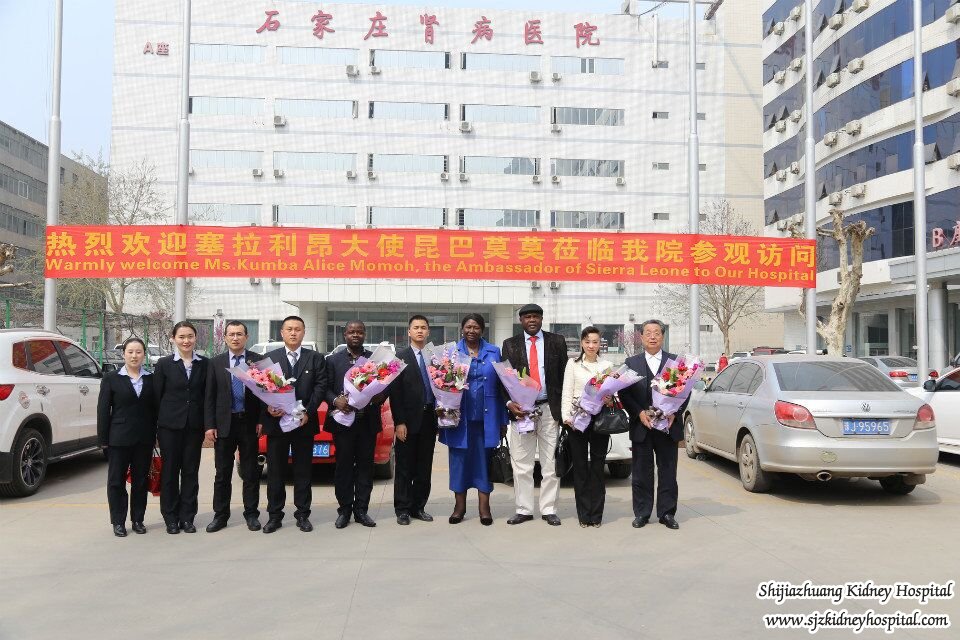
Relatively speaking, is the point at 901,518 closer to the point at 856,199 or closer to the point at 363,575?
the point at 363,575

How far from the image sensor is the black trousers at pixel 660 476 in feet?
21.9

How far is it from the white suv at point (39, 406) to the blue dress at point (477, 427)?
422cm

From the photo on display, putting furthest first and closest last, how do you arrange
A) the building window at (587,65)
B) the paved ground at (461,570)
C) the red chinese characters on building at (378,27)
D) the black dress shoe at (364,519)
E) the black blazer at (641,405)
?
the building window at (587,65), the red chinese characters on building at (378,27), the black blazer at (641,405), the black dress shoe at (364,519), the paved ground at (461,570)

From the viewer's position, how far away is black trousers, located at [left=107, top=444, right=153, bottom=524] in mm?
6309

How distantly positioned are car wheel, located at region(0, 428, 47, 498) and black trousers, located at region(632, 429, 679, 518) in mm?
5849

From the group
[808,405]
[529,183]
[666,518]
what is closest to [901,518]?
[808,405]

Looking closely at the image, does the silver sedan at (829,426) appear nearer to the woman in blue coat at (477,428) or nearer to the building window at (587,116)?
the woman in blue coat at (477,428)

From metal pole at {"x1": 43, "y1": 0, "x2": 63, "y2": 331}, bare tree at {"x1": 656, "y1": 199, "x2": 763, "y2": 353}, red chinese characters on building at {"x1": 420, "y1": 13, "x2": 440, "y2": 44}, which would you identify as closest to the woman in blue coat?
metal pole at {"x1": 43, "y1": 0, "x2": 63, "y2": 331}

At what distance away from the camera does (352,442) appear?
6660 millimetres

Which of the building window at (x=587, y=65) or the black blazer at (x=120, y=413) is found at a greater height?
the building window at (x=587, y=65)

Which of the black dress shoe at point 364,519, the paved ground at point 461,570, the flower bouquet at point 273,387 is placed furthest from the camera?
the black dress shoe at point 364,519

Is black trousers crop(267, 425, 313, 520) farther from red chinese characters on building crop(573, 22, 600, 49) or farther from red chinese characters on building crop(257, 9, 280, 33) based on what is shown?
red chinese characters on building crop(573, 22, 600, 49)

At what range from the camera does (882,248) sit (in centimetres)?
2919

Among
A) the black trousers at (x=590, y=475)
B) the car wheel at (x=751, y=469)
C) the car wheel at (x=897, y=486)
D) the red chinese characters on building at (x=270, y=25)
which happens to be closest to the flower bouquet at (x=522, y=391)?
the black trousers at (x=590, y=475)
